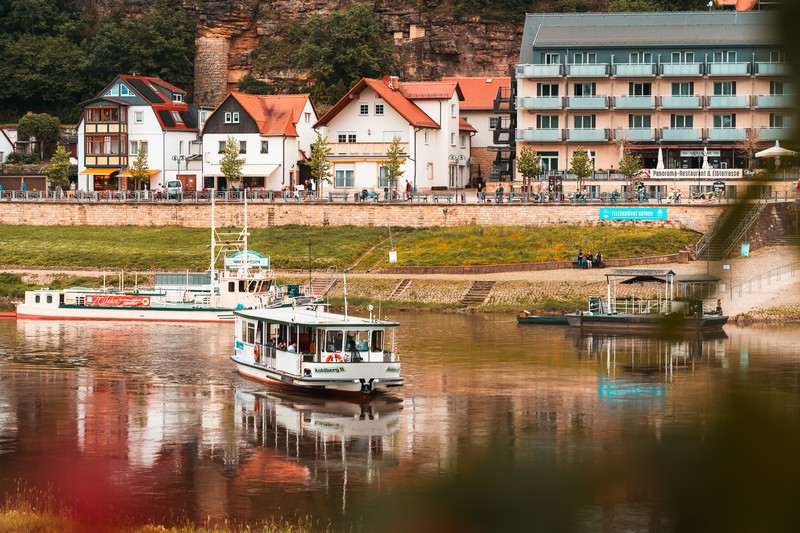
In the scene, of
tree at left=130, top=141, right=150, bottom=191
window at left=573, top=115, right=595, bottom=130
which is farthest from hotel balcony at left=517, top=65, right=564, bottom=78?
tree at left=130, top=141, right=150, bottom=191

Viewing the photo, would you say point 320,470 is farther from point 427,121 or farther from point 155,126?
point 155,126

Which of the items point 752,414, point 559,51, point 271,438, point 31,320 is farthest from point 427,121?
point 752,414

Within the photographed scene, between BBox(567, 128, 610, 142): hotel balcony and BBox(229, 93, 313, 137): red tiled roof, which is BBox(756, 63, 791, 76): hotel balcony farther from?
BBox(229, 93, 313, 137): red tiled roof

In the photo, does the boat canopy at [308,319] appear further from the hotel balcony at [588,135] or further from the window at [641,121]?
the window at [641,121]

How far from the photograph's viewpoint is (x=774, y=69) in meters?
1.21

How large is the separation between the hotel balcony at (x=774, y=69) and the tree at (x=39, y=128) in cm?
9794

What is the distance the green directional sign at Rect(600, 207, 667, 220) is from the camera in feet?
212

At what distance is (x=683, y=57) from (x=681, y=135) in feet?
14.9

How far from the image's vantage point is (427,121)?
Result: 7856cm

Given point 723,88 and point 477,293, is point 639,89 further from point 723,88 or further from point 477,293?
point 477,293

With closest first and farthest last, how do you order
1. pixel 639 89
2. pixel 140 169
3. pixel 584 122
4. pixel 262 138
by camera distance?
pixel 639 89 < pixel 584 122 < pixel 262 138 < pixel 140 169

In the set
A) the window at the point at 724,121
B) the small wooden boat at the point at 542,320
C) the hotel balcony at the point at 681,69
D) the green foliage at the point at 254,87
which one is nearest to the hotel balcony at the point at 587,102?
the hotel balcony at the point at 681,69

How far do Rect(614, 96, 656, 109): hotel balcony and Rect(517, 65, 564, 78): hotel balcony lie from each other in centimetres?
393

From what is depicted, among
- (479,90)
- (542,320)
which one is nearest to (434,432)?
(542,320)
